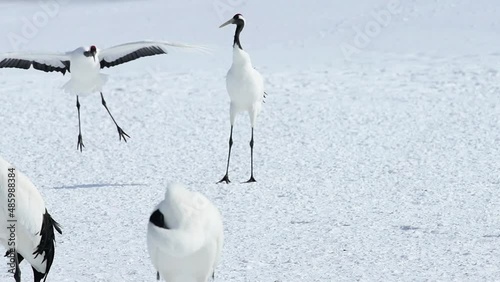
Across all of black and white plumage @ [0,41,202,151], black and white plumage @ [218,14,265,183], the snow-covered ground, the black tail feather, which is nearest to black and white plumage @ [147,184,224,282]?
the black tail feather

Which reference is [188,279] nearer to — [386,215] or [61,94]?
[386,215]

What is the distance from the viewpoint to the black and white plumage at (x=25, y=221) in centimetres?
454

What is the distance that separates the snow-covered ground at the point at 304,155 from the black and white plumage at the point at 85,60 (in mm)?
640

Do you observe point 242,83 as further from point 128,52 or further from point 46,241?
point 46,241

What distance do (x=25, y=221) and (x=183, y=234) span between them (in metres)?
1.08

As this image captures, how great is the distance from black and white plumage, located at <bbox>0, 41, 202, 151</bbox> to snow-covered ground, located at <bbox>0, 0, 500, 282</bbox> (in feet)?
2.10

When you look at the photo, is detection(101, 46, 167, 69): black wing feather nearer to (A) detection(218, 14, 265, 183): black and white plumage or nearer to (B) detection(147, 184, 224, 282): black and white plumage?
(A) detection(218, 14, 265, 183): black and white plumage

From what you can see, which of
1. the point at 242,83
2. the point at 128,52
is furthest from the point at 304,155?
the point at 128,52

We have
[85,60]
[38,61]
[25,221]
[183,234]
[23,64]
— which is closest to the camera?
[183,234]


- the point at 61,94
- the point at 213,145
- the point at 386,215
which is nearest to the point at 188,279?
the point at 386,215

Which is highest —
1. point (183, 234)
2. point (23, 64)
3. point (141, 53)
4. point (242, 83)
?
point (141, 53)

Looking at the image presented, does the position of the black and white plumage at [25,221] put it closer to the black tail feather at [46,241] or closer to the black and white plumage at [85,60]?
the black tail feather at [46,241]

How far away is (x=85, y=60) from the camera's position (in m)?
8.24

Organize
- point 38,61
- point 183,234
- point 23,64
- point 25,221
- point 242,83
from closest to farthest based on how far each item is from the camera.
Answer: point 183,234, point 25,221, point 242,83, point 23,64, point 38,61
